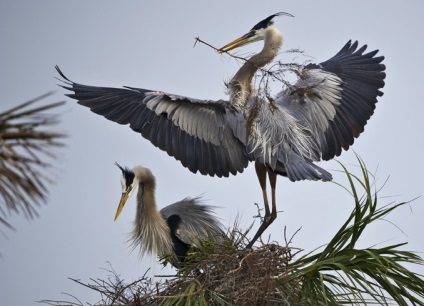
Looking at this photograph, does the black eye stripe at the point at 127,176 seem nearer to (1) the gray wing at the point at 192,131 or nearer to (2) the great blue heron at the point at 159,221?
(2) the great blue heron at the point at 159,221

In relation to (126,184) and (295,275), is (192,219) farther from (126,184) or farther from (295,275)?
(295,275)

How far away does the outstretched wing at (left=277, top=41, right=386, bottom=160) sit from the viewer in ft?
19.4

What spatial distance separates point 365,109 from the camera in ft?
20.6

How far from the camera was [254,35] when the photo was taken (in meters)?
6.88

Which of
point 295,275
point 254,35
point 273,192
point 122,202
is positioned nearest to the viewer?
point 295,275

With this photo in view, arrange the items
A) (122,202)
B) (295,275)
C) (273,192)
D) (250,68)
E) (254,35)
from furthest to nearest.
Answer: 1. (254,35)
2. (122,202)
3. (250,68)
4. (273,192)
5. (295,275)

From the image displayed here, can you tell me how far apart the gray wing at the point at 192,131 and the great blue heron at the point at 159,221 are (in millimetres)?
1067

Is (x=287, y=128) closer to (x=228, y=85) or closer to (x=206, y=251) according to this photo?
(x=228, y=85)

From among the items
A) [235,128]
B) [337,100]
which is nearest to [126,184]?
[235,128]

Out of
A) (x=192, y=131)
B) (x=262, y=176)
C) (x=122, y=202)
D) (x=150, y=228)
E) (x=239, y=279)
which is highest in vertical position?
(x=192, y=131)

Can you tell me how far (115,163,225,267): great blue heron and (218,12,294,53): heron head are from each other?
144cm

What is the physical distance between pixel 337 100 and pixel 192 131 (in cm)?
146

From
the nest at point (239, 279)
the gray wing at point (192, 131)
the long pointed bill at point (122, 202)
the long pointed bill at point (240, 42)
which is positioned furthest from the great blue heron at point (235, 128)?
the long pointed bill at point (122, 202)

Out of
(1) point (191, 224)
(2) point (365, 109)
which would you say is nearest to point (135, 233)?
(1) point (191, 224)
